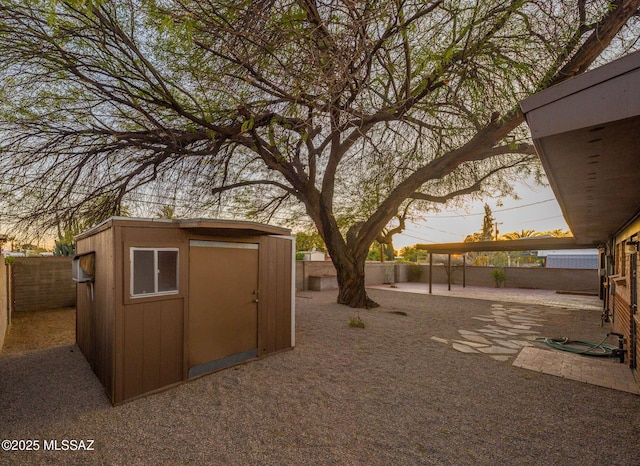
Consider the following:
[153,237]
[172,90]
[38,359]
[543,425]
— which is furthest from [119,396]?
[172,90]

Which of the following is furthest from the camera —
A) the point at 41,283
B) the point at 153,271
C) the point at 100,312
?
the point at 41,283

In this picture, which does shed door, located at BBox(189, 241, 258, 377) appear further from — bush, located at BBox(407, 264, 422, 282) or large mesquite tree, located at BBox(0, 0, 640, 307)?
bush, located at BBox(407, 264, 422, 282)

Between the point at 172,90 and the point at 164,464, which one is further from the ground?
the point at 172,90

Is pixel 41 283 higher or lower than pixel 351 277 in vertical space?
lower

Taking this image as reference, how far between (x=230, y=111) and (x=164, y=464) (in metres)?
4.53

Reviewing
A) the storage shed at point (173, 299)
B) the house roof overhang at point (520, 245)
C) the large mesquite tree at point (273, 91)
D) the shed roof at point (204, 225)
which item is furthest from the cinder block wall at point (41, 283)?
the house roof overhang at point (520, 245)

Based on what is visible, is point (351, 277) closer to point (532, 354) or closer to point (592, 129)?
point (532, 354)

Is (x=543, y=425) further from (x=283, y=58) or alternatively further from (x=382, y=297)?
(x=382, y=297)

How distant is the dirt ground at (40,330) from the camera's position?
571 centimetres

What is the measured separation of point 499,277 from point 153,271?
694 inches

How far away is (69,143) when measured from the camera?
5645 mm

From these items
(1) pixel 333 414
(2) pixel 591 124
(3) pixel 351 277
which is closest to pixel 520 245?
(3) pixel 351 277

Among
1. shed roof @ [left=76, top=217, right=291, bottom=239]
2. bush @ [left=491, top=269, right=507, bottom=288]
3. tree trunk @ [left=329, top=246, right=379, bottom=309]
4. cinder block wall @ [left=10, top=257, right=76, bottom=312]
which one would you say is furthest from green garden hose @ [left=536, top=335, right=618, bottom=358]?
cinder block wall @ [left=10, top=257, right=76, bottom=312]

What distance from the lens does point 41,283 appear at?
9352 mm
